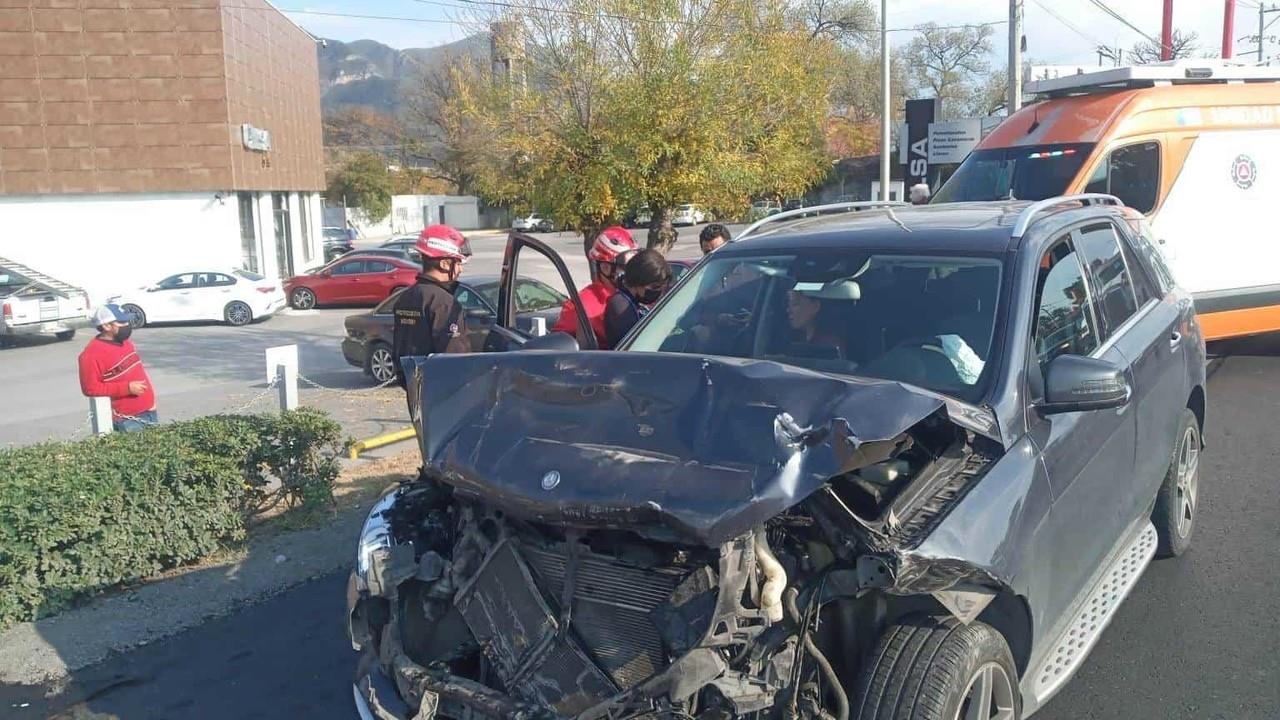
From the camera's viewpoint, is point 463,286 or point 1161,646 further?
point 463,286

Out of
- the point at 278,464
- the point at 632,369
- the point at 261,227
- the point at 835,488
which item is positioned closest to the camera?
the point at 835,488

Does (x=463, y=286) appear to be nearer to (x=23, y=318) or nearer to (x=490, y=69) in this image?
(x=490, y=69)

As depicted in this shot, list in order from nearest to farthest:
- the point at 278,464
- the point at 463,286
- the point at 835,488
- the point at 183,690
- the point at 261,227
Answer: the point at 835,488 < the point at 183,690 < the point at 278,464 < the point at 463,286 < the point at 261,227

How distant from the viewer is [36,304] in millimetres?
23172

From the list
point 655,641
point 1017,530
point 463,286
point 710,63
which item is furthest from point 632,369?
point 463,286

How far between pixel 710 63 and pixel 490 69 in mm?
2822

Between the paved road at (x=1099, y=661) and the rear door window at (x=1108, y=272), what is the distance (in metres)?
1.42

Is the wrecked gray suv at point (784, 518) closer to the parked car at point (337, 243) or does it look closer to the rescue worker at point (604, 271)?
the rescue worker at point (604, 271)

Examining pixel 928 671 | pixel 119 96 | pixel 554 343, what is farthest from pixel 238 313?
pixel 928 671

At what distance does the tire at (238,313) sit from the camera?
25.4m

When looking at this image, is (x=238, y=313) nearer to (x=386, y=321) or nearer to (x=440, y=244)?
(x=386, y=321)

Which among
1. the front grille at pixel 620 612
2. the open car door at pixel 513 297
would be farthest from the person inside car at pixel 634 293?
the front grille at pixel 620 612

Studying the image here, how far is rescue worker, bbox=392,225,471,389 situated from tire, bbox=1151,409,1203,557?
12.6ft

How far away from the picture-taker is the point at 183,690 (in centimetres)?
467
